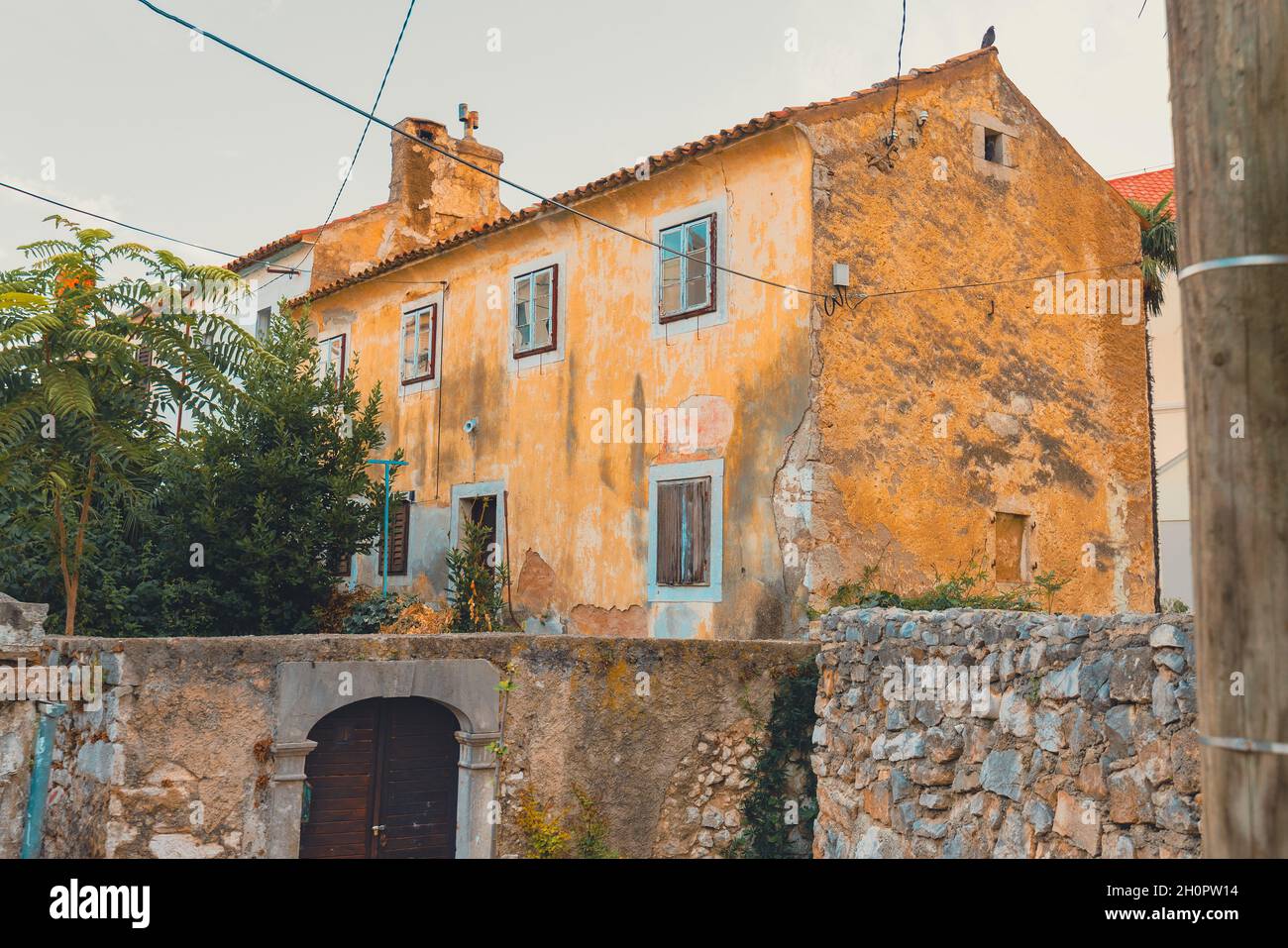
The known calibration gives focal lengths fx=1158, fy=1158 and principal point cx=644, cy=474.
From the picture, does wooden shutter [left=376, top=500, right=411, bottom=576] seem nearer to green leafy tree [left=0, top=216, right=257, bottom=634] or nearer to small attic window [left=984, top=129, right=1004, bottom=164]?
green leafy tree [left=0, top=216, right=257, bottom=634]

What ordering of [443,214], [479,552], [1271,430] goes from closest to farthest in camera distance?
1. [1271,430]
2. [479,552]
3. [443,214]

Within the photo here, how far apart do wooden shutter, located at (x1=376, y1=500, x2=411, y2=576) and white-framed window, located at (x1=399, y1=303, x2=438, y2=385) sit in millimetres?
1693

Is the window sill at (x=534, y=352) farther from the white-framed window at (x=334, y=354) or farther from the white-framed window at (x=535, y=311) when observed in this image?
the white-framed window at (x=334, y=354)

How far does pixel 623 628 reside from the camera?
1177 centimetres

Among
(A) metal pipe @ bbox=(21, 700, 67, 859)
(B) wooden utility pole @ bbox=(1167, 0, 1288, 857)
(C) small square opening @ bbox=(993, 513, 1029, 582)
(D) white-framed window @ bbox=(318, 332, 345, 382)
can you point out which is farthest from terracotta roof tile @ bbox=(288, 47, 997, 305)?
(B) wooden utility pole @ bbox=(1167, 0, 1288, 857)

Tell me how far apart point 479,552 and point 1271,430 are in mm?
11727

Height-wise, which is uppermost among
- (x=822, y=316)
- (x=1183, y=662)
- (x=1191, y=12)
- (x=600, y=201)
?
(x=600, y=201)

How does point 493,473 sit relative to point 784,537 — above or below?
above

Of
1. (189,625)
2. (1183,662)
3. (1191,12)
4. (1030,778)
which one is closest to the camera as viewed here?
(1191,12)

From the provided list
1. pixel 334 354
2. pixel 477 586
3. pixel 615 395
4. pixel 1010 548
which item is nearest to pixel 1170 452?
pixel 1010 548

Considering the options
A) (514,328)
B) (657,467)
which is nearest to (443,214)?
(514,328)

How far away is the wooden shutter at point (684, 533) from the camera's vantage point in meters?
11.0

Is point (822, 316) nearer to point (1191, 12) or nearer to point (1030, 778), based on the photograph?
point (1030, 778)

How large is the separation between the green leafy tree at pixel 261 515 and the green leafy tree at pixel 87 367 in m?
1.78
